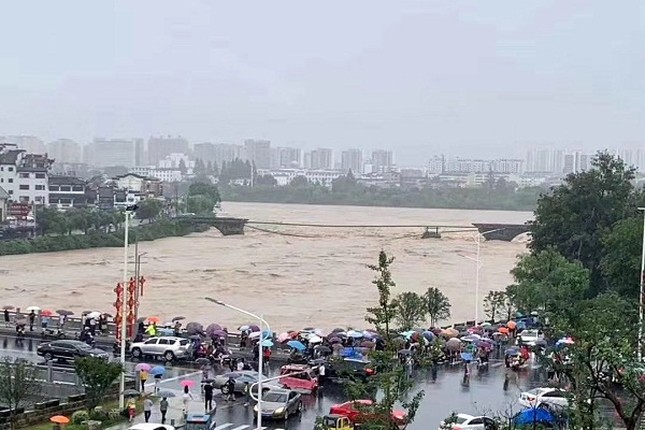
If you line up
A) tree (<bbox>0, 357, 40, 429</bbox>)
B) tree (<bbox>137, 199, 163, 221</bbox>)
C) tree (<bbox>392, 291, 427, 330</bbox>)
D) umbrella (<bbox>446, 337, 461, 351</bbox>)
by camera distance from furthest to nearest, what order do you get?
tree (<bbox>137, 199, 163, 221</bbox>) < tree (<bbox>392, 291, 427, 330</bbox>) < umbrella (<bbox>446, 337, 461, 351</bbox>) < tree (<bbox>0, 357, 40, 429</bbox>)

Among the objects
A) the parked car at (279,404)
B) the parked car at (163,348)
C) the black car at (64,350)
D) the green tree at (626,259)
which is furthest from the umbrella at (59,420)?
the green tree at (626,259)

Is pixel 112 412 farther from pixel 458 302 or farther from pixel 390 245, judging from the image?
pixel 390 245

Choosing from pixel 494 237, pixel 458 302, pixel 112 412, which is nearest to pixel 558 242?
pixel 458 302

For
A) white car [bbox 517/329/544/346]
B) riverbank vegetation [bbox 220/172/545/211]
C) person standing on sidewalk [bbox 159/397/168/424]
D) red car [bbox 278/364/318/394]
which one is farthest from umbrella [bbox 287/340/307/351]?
riverbank vegetation [bbox 220/172/545/211]

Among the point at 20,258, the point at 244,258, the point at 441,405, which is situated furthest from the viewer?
the point at 244,258

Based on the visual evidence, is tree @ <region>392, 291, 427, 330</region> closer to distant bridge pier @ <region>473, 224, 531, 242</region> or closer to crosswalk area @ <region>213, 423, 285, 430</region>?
crosswalk area @ <region>213, 423, 285, 430</region>

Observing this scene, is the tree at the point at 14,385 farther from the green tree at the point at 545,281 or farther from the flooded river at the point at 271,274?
the flooded river at the point at 271,274

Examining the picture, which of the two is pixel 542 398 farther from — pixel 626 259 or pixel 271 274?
pixel 271 274
